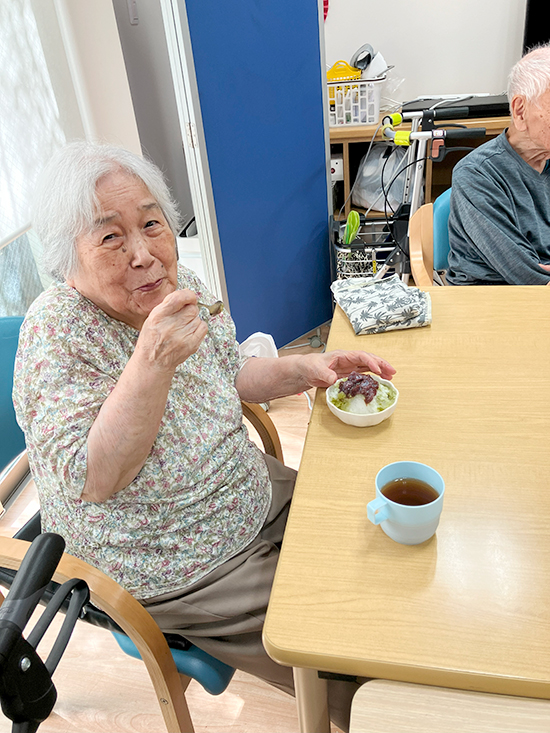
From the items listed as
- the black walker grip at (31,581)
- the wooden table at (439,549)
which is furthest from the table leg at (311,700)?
the black walker grip at (31,581)

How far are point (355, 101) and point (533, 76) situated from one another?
1619 millimetres

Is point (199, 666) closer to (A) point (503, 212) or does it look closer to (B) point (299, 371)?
(B) point (299, 371)

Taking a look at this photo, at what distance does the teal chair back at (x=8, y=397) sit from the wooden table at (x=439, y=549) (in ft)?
2.28

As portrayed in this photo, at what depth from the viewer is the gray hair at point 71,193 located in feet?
3.00

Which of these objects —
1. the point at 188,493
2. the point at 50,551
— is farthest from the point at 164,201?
the point at 50,551

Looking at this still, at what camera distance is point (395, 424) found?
1.00 meters

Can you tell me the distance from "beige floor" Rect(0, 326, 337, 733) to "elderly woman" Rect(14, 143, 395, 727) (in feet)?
1.32

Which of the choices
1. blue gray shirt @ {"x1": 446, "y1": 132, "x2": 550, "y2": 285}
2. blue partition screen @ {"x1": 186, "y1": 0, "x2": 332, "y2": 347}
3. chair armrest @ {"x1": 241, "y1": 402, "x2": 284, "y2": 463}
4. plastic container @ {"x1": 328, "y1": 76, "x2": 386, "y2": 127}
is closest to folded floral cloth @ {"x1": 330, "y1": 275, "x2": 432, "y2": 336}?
chair armrest @ {"x1": 241, "y1": 402, "x2": 284, "y2": 463}

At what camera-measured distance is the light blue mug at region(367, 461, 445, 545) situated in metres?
0.71

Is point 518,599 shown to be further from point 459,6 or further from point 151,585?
point 459,6

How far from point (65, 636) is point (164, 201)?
774mm

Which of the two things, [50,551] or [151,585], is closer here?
[50,551]

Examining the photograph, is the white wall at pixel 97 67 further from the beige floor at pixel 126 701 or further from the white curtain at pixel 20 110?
the beige floor at pixel 126 701

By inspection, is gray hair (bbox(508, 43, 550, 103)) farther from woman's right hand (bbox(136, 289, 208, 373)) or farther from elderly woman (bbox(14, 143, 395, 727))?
woman's right hand (bbox(136, 289, 208, 373))
